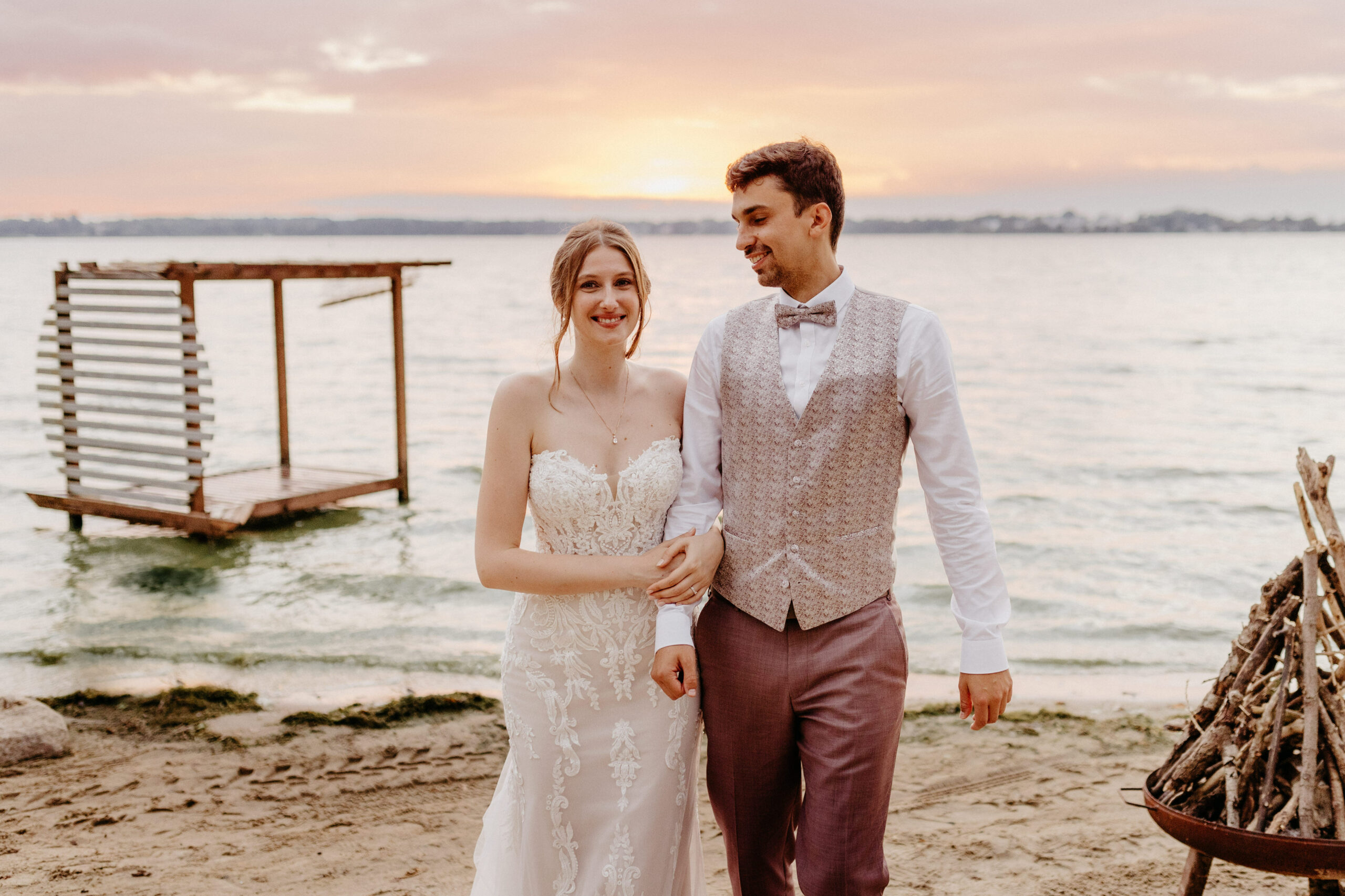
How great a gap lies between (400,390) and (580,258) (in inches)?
399

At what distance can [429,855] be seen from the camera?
13.8ft

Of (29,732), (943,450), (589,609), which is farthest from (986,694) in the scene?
(29,732)

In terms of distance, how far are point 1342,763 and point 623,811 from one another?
1.86 meters

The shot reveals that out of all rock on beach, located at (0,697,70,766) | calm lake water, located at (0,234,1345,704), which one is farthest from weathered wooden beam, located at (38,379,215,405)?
rock on beach, located at (0,697,70,766)

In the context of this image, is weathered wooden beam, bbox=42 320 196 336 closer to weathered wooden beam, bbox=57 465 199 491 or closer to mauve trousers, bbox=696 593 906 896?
weathered wooden beam, bbox=57 465 199 491

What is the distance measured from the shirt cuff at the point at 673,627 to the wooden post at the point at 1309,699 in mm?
1530

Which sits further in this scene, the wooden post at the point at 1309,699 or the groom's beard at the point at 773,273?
the groom's beard at the point at 773,273

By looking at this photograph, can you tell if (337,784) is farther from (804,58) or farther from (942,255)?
(942,255)

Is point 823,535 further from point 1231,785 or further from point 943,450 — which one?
point 1231,785

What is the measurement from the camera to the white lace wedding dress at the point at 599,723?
3.01 m

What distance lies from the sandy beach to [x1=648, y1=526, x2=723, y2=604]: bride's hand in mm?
1717

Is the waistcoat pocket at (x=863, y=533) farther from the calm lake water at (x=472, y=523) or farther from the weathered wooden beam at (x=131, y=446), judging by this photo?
the weathered wooden beam at (x=131, y=446)

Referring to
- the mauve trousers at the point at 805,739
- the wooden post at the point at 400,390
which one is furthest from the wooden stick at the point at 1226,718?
the wooden post at the point at 400,390

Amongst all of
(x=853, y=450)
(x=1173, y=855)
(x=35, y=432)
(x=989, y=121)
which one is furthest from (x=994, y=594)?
(x=989, y=121)
